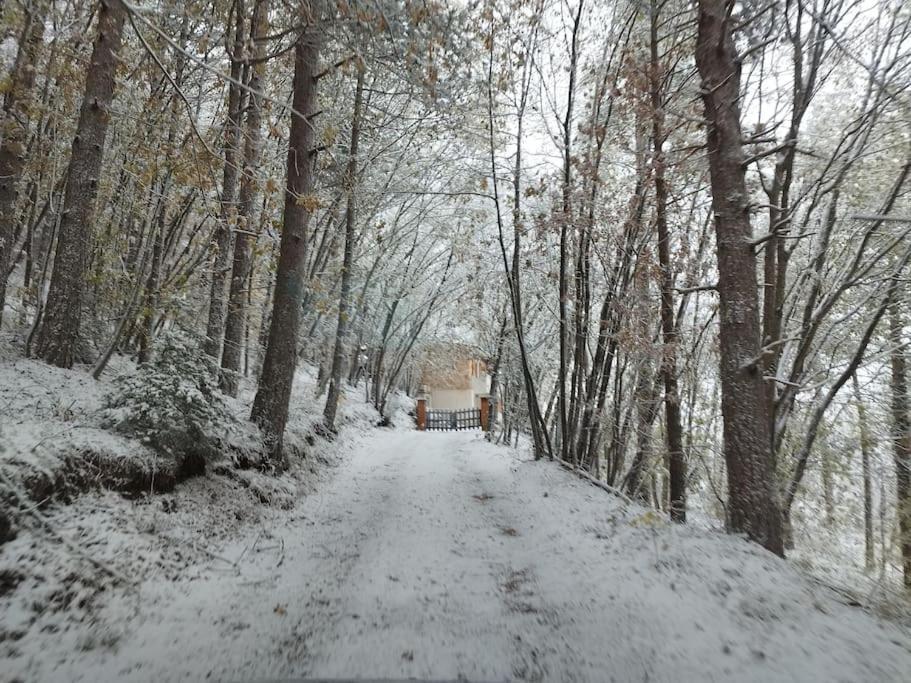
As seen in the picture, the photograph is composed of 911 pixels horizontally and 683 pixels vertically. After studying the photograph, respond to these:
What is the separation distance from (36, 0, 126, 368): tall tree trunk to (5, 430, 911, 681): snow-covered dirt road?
3520 millimetres

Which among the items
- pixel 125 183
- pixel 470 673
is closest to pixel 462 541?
pixel 470 673

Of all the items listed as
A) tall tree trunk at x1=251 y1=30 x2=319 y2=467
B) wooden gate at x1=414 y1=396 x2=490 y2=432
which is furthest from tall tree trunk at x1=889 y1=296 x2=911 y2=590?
wooden gate at x1=414 y1=396 x2=490 y2=432

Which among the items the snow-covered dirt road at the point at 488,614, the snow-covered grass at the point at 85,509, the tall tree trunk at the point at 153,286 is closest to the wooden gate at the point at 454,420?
the tall tree trunk at the point at 153,286

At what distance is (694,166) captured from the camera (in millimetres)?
5750

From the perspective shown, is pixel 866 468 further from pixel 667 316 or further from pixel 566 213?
pixel 566 213

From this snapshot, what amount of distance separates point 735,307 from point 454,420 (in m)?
19.9

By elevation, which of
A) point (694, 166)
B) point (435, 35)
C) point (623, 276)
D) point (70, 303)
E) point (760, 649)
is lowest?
point (760, 649)

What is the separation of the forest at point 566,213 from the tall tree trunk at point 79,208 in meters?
0.03

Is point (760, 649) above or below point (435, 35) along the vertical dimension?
below

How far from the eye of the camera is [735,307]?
4.08 m

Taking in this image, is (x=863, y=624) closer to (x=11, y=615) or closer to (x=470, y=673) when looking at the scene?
(x=470, y=673)

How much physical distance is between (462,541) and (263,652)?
2313mm

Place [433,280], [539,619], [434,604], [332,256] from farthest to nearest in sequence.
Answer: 1. [433,280]
2. [332,256]
3. [434,604]
4. [539,619]

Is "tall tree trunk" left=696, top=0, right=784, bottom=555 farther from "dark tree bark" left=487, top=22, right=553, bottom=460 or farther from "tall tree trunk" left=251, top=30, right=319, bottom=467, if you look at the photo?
"tall tree trunk" left=251, top=30, right=319, bottom=467
